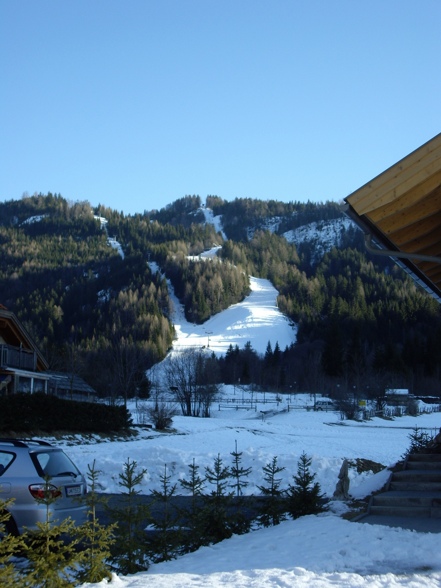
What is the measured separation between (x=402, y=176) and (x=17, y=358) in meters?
27.9

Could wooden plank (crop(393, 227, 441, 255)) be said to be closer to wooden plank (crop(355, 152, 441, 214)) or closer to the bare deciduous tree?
wooden plank (crop(355, 152, 441, 214))

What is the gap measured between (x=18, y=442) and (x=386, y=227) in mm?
5719

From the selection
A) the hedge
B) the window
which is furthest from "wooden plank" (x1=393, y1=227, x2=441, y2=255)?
the hedge

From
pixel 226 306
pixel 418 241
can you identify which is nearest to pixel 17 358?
pixel 418 241

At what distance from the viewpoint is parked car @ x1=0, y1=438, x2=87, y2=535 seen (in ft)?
26.1

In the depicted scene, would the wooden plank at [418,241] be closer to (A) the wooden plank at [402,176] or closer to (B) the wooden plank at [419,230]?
(B) the wooden plank at [419,230]

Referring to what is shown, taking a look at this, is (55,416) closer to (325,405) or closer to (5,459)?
(5,459)

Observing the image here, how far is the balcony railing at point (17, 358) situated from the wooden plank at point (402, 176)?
85.2ft

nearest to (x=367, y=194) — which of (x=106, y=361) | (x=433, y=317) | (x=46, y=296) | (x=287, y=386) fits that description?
(x=106, y=361)

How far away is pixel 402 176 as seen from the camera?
784cm

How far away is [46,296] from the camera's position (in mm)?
160500

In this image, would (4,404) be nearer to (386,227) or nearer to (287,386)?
Result: (386,227)

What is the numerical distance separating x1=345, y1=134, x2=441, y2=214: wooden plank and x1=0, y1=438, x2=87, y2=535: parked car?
16.3ft

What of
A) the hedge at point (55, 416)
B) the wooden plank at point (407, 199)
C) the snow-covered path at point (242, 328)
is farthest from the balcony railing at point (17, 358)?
the snow-covered path at point (242, 328)
